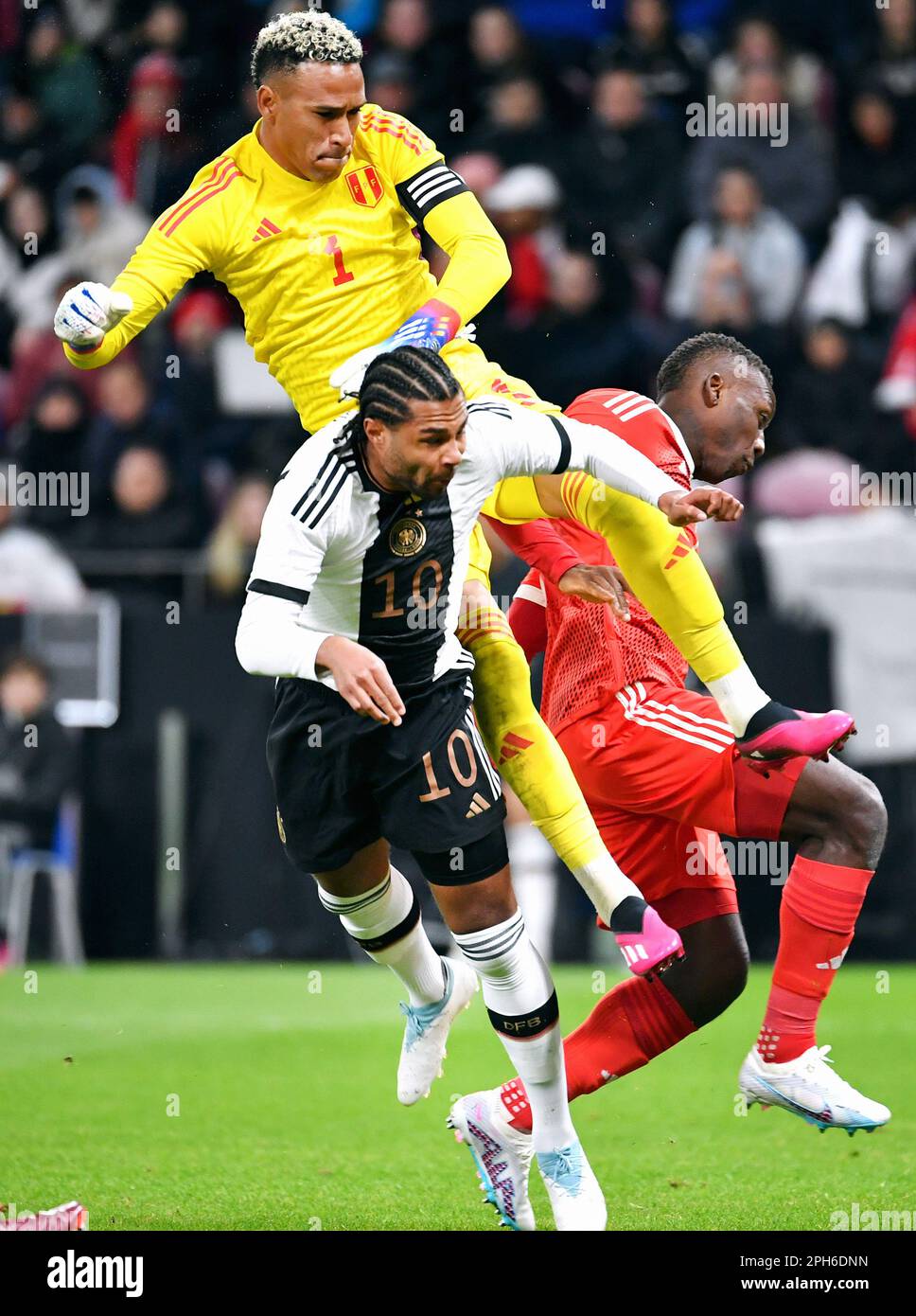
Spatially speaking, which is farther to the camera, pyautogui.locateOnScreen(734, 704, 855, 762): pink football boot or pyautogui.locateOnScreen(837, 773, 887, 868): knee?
pyautogui.locateOnScreen(837, 773, 887, 868): knee

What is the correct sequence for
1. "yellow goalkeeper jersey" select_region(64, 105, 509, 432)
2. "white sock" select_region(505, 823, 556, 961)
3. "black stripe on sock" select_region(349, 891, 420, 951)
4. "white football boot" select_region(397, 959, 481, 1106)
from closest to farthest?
"yellow goalkeeper jersey" select_region(64, 105, 509, 432) < "black stripe on sock" select_region(349, 891, 420, 951) < "white football boot" select_region(397, 959, 481, 1106) < "white sock" select_region(505, 823, 556, 961)

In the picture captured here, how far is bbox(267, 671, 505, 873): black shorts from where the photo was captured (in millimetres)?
5086

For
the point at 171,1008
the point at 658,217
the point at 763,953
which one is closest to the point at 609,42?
the point at 658,217

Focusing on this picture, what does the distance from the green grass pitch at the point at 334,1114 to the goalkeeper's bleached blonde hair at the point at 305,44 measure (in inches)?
A: 126

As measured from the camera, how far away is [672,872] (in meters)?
5.82

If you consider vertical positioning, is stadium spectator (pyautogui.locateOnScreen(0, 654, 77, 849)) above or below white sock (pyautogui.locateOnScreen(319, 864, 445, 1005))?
below

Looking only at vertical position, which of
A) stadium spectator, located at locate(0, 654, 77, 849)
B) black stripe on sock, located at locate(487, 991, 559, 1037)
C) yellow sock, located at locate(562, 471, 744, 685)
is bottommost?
stadium spectator, located at locate(0, 654, 77, 849)

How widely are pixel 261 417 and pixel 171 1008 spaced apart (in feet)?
12.4

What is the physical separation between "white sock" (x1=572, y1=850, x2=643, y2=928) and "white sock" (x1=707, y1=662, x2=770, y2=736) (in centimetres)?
51

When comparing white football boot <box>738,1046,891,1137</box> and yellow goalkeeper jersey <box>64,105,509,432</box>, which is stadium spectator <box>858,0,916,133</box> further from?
white football boot <box>738,1046,891,1137</box>

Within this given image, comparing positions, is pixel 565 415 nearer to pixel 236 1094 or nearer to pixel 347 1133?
pixel 347 1133

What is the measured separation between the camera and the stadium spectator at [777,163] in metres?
12.8

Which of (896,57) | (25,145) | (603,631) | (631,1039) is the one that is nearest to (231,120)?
(25,145)

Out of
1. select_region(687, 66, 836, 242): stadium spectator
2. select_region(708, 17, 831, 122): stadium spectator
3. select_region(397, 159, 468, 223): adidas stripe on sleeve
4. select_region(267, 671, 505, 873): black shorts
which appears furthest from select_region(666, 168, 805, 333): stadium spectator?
select_region(267, 671, 505, 873): black shorts
